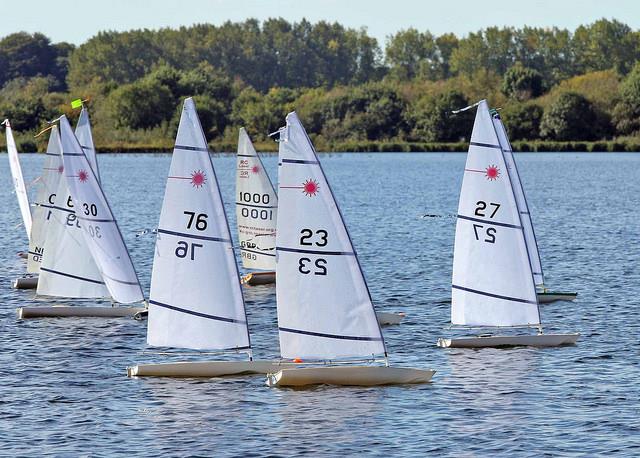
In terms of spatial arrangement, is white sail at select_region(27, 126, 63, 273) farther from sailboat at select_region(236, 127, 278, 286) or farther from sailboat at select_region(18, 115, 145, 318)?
sailboat at select_region(236, 127, 278, 286)

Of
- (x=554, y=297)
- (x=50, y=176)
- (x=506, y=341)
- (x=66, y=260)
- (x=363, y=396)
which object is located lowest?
(x=363, y=396)

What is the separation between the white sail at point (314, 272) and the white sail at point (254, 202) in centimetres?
2057

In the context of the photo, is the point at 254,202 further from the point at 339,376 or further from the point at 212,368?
the point at 339,376

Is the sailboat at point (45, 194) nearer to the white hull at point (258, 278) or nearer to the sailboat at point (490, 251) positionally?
the white hull at point (258, 278)

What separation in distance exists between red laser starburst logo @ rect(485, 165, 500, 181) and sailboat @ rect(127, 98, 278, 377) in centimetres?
792

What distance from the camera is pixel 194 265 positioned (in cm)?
3456

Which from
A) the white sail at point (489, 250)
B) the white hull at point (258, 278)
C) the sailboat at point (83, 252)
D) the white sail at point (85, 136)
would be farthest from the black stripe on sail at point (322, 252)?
the white hull at point (258, 278)

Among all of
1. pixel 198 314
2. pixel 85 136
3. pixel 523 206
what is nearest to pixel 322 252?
pixel 198 314

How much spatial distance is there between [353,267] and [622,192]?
101m

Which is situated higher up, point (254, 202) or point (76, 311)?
point (254, 202)

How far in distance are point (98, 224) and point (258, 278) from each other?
12.5 metres

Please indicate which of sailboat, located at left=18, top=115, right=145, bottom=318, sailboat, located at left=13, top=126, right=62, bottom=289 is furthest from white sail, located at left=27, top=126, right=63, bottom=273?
sailboat, located at left=18, top=115, right=145, bottom=318

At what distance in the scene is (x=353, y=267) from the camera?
110ft

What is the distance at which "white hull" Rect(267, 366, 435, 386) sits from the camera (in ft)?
114
